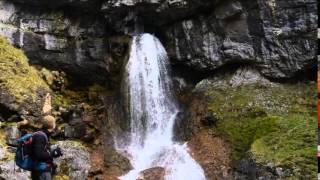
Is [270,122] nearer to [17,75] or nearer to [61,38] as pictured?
[17,75]

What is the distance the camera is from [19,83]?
14.7 m

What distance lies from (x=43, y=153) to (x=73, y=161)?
618cm

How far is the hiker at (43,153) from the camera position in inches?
266

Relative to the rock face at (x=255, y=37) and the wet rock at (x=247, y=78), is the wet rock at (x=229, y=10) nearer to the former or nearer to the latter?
the rock face at (x=255, y=37)

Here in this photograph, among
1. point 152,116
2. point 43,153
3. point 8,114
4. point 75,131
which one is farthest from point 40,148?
point 152,116

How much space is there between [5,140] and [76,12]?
7989 millimetres

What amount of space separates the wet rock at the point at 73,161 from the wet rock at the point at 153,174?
1.67 metres

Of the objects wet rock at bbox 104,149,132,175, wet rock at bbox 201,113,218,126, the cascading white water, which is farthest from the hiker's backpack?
wet rock at bbox 201,113,218,126

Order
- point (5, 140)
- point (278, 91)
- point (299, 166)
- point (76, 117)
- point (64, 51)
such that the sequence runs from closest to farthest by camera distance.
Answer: point (299, 166)
point (5, 140)
point (76, 117)
point (278, 91)
point (64, 51)

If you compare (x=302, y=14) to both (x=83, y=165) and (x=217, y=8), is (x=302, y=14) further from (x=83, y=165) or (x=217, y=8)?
(x=83, y=165)

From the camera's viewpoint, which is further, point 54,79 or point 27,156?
point 54,79

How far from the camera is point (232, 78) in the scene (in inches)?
686

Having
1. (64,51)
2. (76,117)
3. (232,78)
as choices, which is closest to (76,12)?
(64,51)

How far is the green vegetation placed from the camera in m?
12.2
